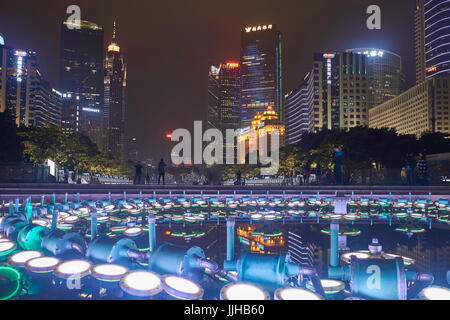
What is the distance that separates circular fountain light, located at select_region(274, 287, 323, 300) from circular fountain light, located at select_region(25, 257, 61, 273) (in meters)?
3.08

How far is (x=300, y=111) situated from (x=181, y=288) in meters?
164

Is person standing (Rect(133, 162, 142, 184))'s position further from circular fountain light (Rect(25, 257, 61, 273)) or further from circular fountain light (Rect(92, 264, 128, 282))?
circular fountain light (Rect(92, 264, 128, 282))

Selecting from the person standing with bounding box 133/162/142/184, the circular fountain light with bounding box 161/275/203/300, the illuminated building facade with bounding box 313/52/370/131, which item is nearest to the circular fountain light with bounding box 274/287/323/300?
the circular fountain light with bounding box 161/275/203/300

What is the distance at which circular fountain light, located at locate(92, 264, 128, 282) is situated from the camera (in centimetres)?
381

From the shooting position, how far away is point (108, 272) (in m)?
3.90

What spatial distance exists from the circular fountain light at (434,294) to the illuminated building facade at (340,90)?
143m

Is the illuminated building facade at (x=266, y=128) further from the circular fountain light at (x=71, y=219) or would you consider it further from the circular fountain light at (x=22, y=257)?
the circular fountain light at (x=22, y=257)

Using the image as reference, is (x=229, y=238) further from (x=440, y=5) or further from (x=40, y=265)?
(x=440, y=5)

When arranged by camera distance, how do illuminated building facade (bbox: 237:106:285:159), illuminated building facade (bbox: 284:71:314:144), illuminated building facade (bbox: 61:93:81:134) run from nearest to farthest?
illuminated building facade (bbox: 284:71:314:144)
illuminated building facade (bbox: 237:106:285:159)
illuminated building facade (bbox: 61:93:81:134)

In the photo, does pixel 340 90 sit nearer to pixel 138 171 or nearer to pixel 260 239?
pixel 138 171

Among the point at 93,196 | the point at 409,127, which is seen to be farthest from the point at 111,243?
the point at 409,127

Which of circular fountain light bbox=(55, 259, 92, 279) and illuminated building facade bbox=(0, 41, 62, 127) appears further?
illuminated building facade bbox=(0, 41, 62, 127)

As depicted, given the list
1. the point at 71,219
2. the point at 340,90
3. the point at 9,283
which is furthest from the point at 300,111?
the point at 9,283
